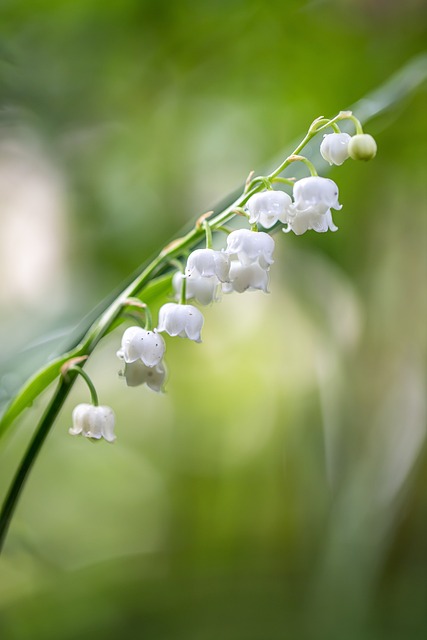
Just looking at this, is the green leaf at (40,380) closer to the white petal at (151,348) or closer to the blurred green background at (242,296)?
the white petal at (151,348)

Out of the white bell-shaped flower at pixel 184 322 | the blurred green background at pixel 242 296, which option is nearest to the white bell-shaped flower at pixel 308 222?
the white bell-shaped flower at pixel 184 322

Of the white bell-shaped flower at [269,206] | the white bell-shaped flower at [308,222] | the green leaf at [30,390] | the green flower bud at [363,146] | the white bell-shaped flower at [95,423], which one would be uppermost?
the green leaf at [30,390]

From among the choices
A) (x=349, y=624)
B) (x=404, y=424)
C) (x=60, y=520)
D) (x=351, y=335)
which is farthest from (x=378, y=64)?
(x=60, y=520)

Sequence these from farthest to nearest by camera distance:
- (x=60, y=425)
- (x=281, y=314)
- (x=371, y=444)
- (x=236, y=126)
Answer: (x=60, y=425)
(x=281, y=314)
(x=236, y=126)
(x=371, y=444)

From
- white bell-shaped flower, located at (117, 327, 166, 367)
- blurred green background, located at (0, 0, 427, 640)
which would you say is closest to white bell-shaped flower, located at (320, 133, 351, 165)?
white bell-shaped flower, located at (117, 327, 166, 367)

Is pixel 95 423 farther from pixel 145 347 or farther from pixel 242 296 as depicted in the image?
pixel 242 296

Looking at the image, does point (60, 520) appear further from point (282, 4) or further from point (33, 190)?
point (282, 4)

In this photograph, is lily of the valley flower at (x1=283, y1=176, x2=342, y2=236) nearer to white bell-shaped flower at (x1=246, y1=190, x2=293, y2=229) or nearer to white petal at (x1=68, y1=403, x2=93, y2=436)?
white bell-shaped flower at (x1=246, y1=190, x2=293, y2=229)
